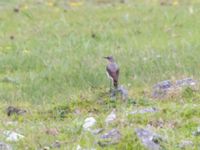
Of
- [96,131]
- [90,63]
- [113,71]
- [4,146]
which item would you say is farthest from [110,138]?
[90,63]

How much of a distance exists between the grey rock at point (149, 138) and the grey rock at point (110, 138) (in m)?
0.18

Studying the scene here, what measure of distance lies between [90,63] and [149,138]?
3.87 m

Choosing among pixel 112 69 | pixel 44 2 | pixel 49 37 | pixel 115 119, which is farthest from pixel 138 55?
pixel 44 2

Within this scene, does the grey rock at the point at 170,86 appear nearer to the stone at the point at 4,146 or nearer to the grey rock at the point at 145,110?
the grey rock at the point at 145,110

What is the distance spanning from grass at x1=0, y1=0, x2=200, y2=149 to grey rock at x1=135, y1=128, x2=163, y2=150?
51 mm

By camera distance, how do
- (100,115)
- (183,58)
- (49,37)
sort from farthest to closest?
(49,37) < (183,58) < (100,115)

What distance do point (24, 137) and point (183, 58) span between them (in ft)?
13.0

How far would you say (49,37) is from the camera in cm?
1173

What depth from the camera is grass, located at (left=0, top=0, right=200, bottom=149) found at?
6.70 m

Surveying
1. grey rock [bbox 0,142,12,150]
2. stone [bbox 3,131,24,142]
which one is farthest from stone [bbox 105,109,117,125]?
grey rock [bbox 0,142,12,150]

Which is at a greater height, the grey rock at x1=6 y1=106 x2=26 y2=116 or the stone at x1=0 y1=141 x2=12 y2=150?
the stone at x1=0 y1=141 x2=12 y2=150

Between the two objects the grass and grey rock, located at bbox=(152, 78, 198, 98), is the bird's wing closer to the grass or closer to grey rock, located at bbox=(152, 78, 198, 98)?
the grass

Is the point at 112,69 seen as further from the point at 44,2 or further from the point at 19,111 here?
the point at 44,2

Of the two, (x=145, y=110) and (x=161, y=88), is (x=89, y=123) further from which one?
(x=161, y=88)
